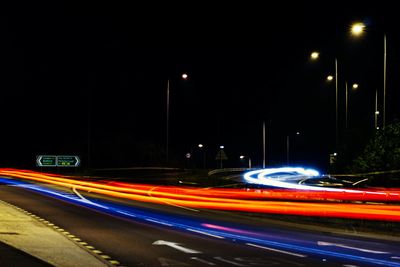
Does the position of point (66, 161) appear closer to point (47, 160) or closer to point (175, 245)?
point (47, 160)

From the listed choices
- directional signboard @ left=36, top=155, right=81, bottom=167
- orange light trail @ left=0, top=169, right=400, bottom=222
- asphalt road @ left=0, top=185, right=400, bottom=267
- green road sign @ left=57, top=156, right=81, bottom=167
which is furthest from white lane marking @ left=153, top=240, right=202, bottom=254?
green road sign @ left=57, top=156, right=81, bottom=167

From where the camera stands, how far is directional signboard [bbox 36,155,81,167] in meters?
53.4

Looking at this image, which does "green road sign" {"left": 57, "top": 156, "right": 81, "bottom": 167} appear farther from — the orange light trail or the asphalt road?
the asphalt road

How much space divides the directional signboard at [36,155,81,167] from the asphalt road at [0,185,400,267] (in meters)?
30.8

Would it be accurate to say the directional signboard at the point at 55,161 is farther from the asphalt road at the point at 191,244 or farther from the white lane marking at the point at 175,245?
the white lane marking at the point at 175,245

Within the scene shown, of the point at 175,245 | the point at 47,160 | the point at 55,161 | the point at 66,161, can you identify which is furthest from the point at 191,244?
the point at 66,161

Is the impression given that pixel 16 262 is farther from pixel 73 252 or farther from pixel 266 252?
pixel 266 252

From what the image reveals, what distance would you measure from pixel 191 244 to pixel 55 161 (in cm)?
4003

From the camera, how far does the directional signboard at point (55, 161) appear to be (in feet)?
175

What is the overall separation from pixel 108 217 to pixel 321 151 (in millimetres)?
118410

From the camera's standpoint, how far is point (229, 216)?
23.3 m

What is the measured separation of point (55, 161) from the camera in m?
53.9

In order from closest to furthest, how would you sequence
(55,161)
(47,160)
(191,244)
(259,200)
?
(191,244) → (259,200) → (47,160) → (55,161)

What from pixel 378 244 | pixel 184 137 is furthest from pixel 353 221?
pixel 184 137
